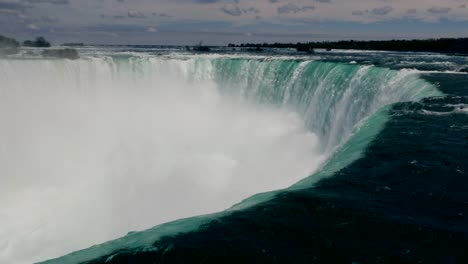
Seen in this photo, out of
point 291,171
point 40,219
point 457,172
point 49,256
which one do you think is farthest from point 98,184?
point 457,172

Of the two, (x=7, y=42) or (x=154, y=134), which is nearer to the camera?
(x=154, y=134)

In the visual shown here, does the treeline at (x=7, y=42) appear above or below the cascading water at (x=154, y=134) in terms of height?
above

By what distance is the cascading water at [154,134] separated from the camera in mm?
15094

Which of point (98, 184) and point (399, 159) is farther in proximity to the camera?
point (98, 184)

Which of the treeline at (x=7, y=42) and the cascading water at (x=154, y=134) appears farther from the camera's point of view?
the treeline at (x=7, y=42)

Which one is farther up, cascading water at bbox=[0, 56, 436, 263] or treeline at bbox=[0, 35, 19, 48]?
treeline at bbox=[0, 35, 19, 48]

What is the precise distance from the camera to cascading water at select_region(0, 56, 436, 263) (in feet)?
49.5

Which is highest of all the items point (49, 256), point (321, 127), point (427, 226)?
point (427, 226)

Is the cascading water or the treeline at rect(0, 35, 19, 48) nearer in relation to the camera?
the cascading water

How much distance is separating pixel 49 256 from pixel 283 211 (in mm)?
8170

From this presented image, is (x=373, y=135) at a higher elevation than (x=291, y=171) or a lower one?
higher

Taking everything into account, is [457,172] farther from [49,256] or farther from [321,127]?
[321,127]

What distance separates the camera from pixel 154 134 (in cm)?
2439

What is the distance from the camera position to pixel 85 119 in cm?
2436
